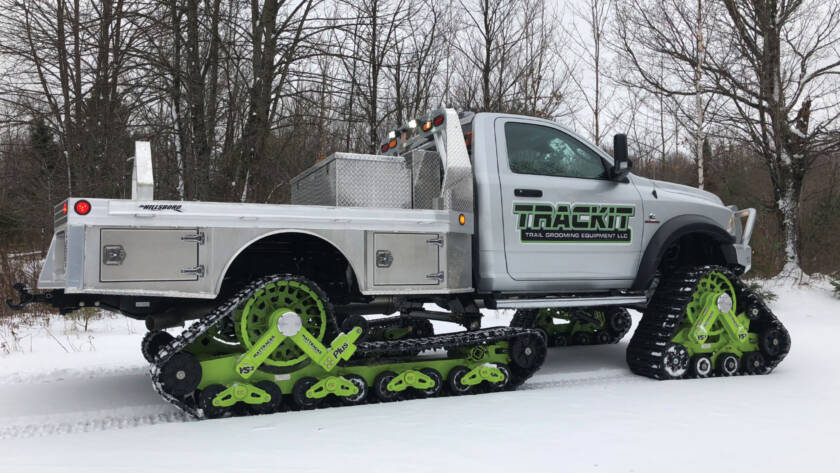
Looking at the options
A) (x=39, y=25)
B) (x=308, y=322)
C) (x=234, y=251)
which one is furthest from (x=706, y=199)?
(x=39, y=25)

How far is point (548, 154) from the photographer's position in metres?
5.90

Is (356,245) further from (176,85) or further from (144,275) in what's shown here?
(176,85)

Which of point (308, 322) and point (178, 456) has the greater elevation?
point (308, 322)

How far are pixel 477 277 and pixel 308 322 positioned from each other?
1.52m

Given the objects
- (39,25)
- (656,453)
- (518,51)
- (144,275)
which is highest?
(518,51)

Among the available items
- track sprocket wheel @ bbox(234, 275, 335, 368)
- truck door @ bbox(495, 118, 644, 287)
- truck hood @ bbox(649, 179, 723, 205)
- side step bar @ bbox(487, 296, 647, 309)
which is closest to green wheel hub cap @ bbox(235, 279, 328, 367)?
track sprocket wheel @ bbox(234, 275, 335, 368)

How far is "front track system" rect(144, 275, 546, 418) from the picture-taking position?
4.43 meters

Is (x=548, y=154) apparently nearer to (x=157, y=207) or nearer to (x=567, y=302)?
(x=567, y=302)

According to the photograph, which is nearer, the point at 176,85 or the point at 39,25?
the point at 39,25

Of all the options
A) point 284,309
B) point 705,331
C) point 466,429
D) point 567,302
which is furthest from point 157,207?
point 705,331

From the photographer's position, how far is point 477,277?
5473 millimetres

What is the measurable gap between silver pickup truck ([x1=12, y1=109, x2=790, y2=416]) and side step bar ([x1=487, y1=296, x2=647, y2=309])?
0.02m

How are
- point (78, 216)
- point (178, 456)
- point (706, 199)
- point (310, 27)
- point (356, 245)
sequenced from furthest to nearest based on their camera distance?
point (310, 27) < point (706, 199) < point (356, 245) < point (78, 216) < point (178, 456)

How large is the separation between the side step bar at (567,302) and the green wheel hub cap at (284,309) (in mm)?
1567
